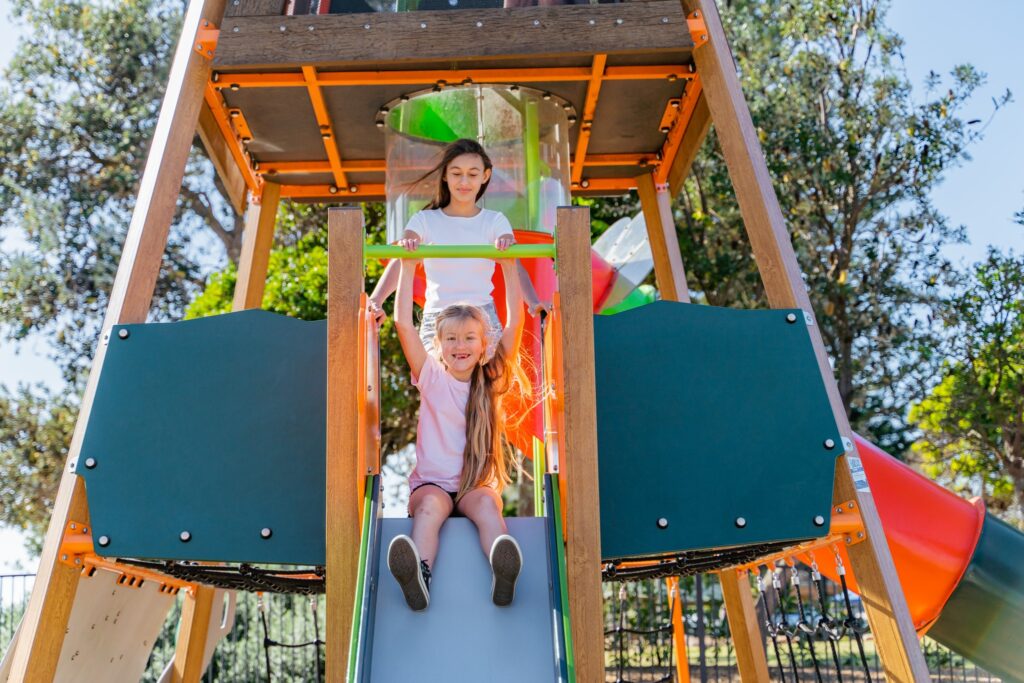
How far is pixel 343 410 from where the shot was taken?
404 cm

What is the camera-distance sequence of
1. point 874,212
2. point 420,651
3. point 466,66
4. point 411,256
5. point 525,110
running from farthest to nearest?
point 874,212 → point 525,110 → point 466,66 → point 411,256 → point 420,651

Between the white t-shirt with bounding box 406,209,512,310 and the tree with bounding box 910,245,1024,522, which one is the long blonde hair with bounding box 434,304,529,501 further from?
the tree with bounding box 910,245,1024,522

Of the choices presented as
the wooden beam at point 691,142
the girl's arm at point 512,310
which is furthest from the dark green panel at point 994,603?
the girl's arm at point 512,310

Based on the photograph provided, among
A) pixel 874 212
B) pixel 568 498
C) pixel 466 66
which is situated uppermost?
pixel 874 212

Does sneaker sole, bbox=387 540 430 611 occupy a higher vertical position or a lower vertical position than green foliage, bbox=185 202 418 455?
lower

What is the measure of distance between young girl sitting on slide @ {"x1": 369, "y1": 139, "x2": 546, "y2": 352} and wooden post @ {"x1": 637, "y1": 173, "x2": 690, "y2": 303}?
1.91 m

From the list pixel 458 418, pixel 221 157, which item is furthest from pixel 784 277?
pixel 221 157

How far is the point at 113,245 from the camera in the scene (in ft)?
61.6

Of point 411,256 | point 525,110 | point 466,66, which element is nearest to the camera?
point 411,256

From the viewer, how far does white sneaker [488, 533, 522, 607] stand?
3.96 meters

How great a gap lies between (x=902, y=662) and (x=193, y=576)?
3.29 m

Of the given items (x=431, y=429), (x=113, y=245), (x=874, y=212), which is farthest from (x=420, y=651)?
(x=113, y=245)

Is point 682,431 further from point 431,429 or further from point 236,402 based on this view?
point 236,402

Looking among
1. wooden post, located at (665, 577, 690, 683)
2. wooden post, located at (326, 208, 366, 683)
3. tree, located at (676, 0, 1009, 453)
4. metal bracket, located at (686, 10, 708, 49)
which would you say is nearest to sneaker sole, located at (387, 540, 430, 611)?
wooden post, located at (326, 208, 366, 683)
